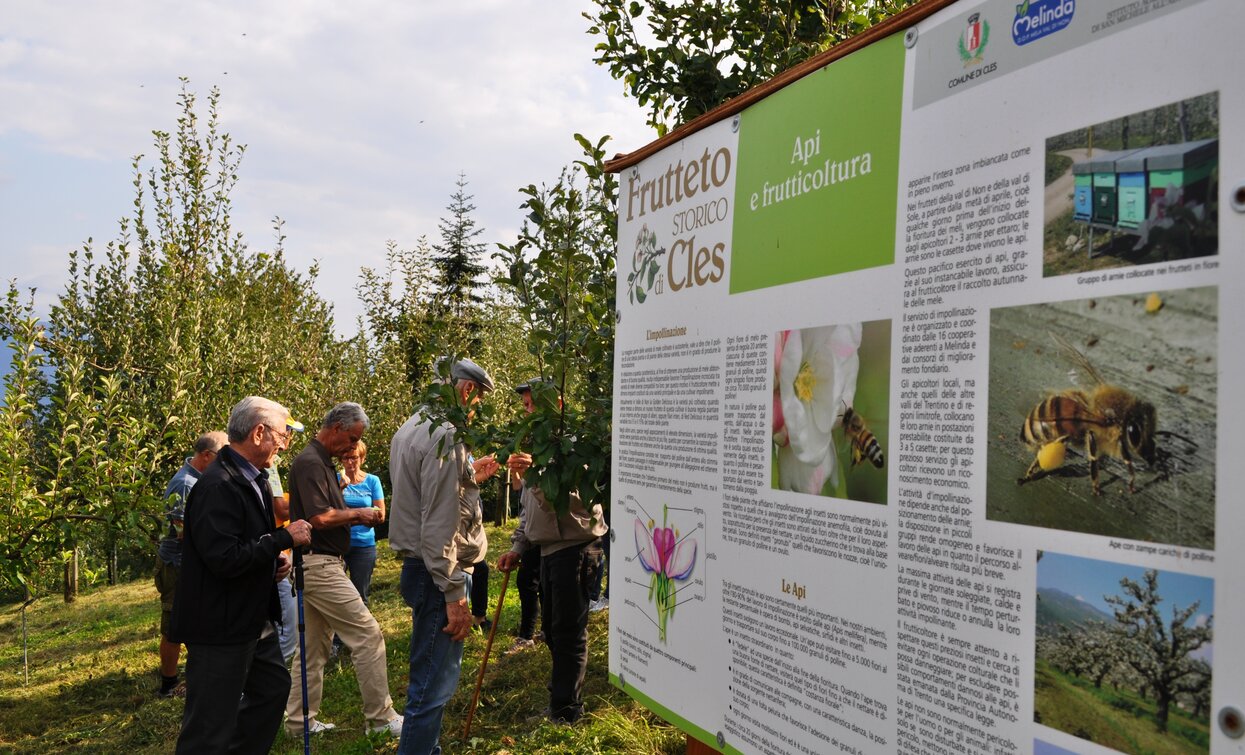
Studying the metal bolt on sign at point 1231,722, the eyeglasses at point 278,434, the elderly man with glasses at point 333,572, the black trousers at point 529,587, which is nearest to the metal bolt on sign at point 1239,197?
the metal bolt on sign at point 1231,722

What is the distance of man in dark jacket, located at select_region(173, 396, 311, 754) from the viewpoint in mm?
4816

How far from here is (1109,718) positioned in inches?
64.6

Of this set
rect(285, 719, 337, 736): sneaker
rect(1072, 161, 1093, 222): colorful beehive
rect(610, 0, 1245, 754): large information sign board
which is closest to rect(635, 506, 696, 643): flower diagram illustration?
rect(610, 0, 1245, 754): large information sign board

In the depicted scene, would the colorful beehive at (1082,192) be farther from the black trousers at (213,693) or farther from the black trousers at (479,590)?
the black trousers at (479,590)

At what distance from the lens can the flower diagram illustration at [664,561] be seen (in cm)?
303

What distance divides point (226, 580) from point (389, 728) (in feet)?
7.50

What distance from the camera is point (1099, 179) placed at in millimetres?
1671

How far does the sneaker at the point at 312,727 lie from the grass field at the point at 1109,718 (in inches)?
242

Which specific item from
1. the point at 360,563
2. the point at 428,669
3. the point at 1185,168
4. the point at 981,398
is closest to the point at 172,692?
the point at 360,563

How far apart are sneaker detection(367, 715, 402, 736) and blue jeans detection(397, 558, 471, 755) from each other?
3.90 feet

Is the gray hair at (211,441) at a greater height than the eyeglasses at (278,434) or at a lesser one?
lesser

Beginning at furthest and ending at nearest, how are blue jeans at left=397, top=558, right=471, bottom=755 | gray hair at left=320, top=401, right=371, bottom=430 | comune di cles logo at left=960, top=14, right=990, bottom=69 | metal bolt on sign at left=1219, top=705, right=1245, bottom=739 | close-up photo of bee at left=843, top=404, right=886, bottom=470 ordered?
gray hair at left=320, top=401, right=371, bottom=430
blue jeans at left=397, top=558, right=471, bottom=755
close-up photo of bee at left=843, top=404, right=886, bottom=470
comune di cles logo at left=960, top=14, right=990, bottom=69
metal bolt on sign at left=1219, top=705, right=1245, bottom=739

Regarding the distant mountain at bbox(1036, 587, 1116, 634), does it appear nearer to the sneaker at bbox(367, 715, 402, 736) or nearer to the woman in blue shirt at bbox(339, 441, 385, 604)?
the sneaker at bbox(367, 715, 402, 736)

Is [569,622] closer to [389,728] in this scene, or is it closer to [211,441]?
[389,728]
